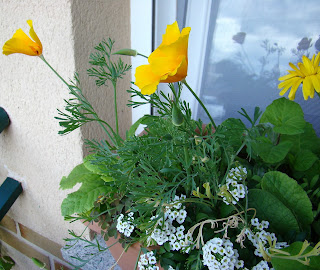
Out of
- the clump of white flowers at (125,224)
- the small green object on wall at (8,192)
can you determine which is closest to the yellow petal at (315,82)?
the clump of white flowers at (125,224)

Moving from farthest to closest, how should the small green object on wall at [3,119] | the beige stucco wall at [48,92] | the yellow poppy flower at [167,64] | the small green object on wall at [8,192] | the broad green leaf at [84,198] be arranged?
the small green object on wall at [8,192] < the small green object on wall at [3,119] < the beige stucco wall at [48,92] < the broad green leaf at [84,198] < the yellow poppy flower at [167,64]

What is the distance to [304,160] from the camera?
580mm

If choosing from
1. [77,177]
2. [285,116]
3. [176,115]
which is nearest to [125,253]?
[77,177]

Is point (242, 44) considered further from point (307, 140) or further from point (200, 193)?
point (200, 193)

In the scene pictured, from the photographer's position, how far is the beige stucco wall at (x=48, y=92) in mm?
661

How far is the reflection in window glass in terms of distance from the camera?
2.35 feet

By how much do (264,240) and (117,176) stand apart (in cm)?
27

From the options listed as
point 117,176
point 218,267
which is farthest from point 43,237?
point 218,267

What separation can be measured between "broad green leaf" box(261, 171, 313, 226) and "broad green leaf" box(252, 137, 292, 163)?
38 mm

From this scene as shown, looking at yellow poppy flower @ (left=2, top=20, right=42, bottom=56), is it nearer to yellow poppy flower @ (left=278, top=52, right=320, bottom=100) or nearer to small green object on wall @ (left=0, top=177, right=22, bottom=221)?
yellow poppy flower @ (left=278, top=52, right=320, bottom=100)

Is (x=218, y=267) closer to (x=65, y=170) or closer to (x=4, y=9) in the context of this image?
(x=65, y=170)

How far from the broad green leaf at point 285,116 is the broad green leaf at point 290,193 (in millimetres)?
99

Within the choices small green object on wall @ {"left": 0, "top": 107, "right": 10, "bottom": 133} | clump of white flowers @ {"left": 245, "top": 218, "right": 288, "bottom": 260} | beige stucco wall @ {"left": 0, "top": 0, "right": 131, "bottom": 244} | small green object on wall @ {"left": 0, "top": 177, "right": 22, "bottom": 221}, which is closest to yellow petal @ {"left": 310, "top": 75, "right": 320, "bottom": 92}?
clump of white flowers @ {"left": 245, "top": 218, "right": 288, "bottom": 260}

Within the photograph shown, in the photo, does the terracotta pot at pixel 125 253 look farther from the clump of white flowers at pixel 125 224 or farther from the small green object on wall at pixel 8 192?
the small green object on wall at pixel 8 192
